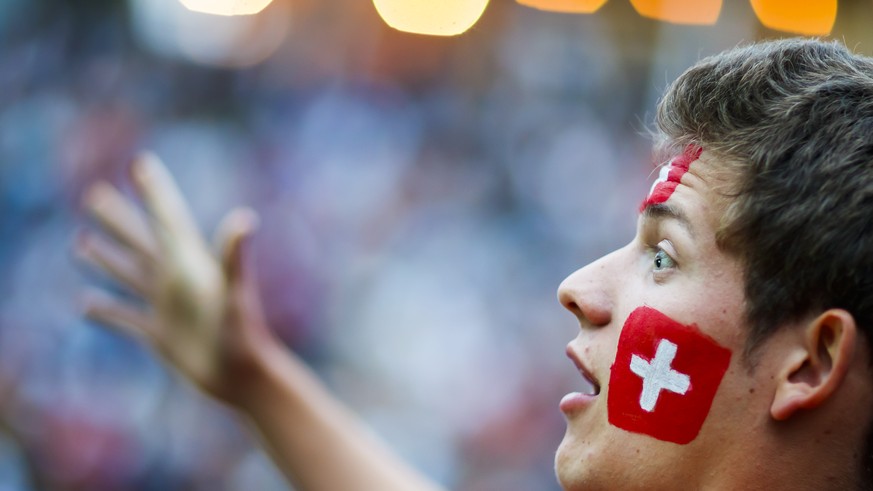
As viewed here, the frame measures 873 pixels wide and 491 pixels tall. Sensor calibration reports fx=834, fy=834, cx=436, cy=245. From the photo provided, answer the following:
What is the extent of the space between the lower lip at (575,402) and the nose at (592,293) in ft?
0.32

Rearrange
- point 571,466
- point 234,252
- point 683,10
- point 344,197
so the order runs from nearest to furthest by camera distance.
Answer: point 571,466
point 234,252
point 344,197
point 683,10

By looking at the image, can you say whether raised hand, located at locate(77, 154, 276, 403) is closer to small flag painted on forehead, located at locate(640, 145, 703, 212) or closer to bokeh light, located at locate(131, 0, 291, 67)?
small flag painted on forehead, located at locate(640, 145, 703, 212)

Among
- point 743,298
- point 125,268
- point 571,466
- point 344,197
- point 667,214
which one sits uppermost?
point 344,197

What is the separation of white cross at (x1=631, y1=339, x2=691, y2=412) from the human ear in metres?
0.11

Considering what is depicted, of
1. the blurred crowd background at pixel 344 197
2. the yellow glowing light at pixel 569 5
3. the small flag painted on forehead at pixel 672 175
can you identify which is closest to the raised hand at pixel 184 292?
the small flag painted on forehead at pixel 672 175

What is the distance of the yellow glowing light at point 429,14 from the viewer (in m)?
3.74

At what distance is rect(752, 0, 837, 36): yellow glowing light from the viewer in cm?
396

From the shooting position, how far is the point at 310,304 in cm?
364

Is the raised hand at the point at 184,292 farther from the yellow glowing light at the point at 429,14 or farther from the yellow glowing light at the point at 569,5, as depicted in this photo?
the yellow glowing light at the point at 569,5

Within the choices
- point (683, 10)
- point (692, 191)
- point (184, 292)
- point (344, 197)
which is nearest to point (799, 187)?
point (692, 191)

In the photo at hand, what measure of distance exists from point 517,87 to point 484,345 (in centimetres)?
122

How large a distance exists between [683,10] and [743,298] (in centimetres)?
320

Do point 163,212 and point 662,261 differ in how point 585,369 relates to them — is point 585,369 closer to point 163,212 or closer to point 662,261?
point 662,261

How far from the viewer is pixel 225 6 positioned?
12.1 feet
